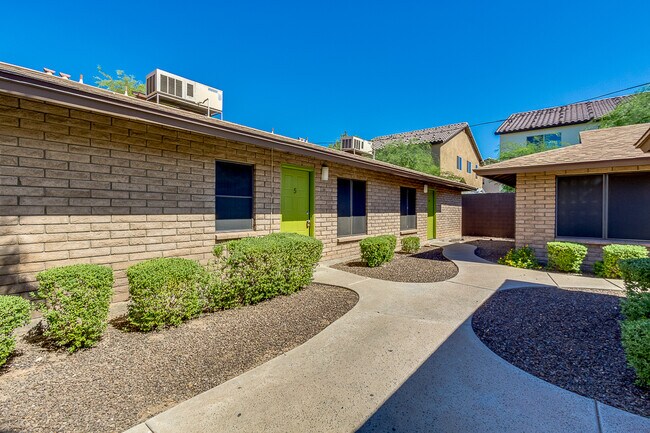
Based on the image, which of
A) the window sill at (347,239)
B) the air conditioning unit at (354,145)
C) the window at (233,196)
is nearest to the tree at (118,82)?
the air conditioning unit at (354,145)

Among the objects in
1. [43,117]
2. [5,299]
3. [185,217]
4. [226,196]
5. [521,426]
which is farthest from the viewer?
[226,196]

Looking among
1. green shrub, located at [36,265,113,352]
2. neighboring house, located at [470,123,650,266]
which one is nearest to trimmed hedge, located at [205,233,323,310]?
green shrub, located at [36,265,113,352]

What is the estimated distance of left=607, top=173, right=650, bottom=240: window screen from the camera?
7.20 metres

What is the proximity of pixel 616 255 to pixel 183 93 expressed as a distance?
→ 389 inches

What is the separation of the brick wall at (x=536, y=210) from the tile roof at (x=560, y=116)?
19224 millimetres

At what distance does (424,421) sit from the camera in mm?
2205

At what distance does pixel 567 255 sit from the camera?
7.24 metres

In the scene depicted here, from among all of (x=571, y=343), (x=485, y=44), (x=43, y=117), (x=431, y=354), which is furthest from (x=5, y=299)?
(x=485, y=44)

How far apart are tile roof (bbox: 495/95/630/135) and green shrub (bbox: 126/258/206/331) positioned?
91.4 feet

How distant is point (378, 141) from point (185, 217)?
23206 mm

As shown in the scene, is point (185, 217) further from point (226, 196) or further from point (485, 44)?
point (485, 44)

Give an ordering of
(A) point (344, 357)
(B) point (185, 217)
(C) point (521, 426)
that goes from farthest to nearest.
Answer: (B) point (185, 217) → (A) point (344, 357) → (C) point (521, 426)

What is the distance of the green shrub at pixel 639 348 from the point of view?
2.44 meters

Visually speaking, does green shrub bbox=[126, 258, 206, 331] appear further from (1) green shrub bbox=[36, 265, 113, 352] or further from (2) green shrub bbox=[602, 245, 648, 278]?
(2) green shrub bbox=[602, 245, 648, 278]
